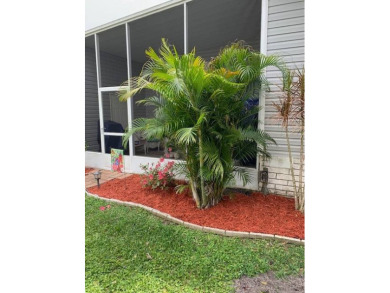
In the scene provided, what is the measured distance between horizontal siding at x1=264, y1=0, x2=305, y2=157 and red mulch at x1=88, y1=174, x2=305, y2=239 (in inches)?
32.8

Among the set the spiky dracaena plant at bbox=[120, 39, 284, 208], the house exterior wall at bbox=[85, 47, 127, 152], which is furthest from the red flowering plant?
the house exterior wall at bbox=[85, 47, 127, 152]

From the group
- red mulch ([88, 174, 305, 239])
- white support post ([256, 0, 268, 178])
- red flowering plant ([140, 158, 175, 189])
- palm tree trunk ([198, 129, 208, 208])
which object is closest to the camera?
red mulch ([88, 174, 305, 239])

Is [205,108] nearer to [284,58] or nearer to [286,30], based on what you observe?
[284,58]

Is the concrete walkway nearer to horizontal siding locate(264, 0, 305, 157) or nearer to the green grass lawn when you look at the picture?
the green grass lawn

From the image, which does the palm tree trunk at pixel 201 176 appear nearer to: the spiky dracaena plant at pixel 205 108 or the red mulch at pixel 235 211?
the spiky dracaena plant at pixel 205 108

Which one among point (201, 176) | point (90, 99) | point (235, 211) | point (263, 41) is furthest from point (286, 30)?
point (90, 99)

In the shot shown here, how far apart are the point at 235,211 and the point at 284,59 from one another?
2.29 meters

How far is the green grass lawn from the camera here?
1767 millimetres

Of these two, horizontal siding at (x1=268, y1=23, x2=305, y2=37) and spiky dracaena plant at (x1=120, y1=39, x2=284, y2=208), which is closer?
spiky dracaena plant at (x1=120, y1=39, x2=284, y2=208)

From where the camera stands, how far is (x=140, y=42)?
248 inches

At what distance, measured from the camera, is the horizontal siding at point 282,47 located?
3035mm

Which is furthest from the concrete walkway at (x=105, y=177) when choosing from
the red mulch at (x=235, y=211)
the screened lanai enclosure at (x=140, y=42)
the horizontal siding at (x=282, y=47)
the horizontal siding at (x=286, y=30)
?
the horizontal siding at (x=286, y=30)
